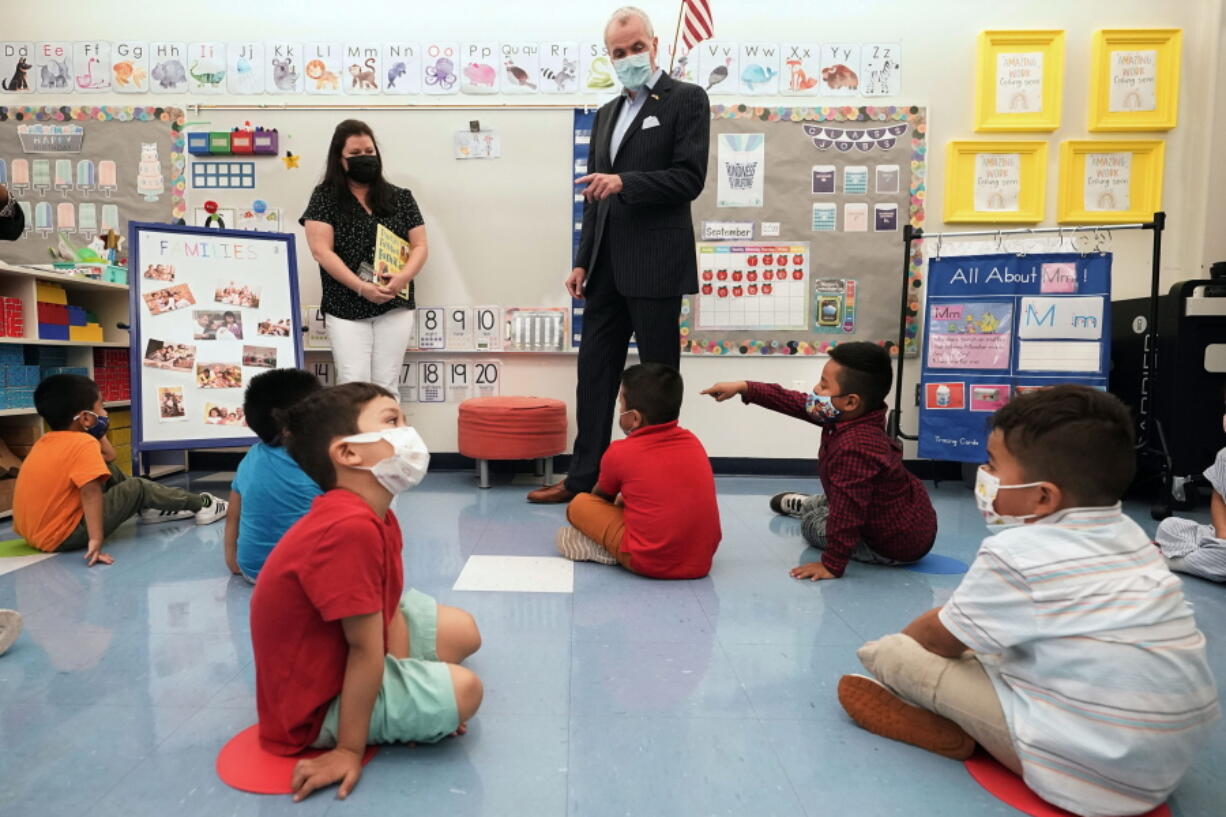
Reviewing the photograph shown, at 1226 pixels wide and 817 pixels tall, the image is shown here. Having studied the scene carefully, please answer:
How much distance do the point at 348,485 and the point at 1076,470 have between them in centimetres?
94

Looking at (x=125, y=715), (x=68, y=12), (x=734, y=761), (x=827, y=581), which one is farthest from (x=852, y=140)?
(x=68, y=12)

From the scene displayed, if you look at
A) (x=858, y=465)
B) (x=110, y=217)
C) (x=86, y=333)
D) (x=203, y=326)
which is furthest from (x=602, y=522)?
(x=110, y=217)

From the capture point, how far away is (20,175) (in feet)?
11.4

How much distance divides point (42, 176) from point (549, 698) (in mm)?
3781

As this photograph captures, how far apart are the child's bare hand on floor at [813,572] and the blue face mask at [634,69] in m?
1.71

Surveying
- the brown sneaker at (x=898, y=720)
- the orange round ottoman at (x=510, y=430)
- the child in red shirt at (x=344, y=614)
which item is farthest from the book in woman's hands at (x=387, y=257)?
the brown sneaker at (x=898, y=720)

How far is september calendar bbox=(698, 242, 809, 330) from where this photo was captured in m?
3.44

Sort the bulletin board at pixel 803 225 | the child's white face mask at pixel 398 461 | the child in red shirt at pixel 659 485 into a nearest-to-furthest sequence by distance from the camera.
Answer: the child's white face mask at pixel 398 461
the child in red shirt at pixel 659 485
the bulletin board at pixel 803 225

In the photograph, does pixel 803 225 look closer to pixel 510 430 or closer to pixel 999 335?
pixel 999 335

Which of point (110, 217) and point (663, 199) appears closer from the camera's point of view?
point (663, 199)

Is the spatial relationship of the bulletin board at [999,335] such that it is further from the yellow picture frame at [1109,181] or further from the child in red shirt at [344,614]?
the child in red shirt at [344,614]

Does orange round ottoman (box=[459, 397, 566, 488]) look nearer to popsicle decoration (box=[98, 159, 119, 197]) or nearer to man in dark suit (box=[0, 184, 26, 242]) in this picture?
man in dark suit (box=[0, 184, 26, 242])

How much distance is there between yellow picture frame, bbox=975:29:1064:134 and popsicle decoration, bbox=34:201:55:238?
172 inches

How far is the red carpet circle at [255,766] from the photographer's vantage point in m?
0.95
